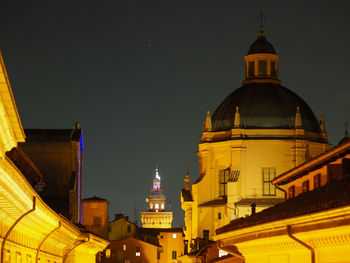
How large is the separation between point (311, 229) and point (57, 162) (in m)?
63.6

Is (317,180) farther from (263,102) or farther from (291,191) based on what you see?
(263,102)

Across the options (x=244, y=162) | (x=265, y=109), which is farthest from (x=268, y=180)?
(x=265, y=109)

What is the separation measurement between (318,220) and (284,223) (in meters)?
2.92

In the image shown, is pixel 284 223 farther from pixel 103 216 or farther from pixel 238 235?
pixel 103 216

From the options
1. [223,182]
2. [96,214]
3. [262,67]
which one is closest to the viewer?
[96,214]

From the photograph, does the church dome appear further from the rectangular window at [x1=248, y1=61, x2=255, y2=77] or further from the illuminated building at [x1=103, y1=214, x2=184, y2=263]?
the illuminated building at [x1=103, y1=214, x2=184, y2=263]

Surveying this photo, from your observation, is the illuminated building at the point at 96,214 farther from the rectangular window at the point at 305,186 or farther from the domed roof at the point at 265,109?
the rectangular window at the point at 305,186

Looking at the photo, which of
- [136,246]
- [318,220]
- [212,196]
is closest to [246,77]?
[212,196]

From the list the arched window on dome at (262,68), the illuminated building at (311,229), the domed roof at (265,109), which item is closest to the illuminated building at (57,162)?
the domed roof at (265,109)

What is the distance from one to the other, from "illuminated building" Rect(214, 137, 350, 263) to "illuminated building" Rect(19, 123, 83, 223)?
46051 millimetres

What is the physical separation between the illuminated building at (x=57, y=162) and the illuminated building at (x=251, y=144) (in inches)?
1508

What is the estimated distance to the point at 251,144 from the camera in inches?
4970

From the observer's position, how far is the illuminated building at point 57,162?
83.2m

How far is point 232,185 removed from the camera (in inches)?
4897
